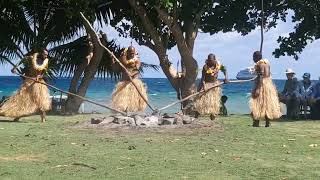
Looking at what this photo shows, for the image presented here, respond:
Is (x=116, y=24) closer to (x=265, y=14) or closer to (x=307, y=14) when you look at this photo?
(x=265, y=14)

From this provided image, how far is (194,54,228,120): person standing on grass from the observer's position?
1164 cm

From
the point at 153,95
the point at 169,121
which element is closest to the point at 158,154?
the point at 169,121

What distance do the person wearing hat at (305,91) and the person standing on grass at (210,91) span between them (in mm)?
3096

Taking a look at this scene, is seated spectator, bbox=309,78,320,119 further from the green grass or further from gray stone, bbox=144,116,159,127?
gray stone, bbox=144,116,159,127

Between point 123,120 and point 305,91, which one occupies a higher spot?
point 305,91

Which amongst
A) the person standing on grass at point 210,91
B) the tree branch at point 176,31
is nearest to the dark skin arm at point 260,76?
the person standing on grass at point 210,91

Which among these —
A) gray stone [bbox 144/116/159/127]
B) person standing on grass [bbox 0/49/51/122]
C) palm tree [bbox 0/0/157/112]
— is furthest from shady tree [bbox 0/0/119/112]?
gray stone [bbox 144/116/159/127]

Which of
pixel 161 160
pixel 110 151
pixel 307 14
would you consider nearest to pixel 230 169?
pixel 161 160

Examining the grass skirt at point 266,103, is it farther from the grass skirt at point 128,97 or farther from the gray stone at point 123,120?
the grass skirt at point 128,97

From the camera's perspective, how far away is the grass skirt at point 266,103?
10.6 metres

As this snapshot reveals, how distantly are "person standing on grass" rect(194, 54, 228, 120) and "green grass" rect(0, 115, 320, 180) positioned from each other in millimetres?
1528

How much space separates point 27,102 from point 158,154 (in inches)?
210

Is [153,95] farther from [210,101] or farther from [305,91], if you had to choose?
[210,101]

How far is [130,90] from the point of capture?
11836 mm
